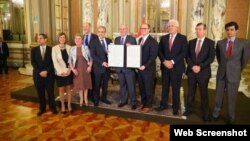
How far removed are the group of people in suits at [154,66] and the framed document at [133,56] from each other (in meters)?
0.08

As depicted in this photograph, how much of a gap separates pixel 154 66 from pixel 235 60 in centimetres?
122

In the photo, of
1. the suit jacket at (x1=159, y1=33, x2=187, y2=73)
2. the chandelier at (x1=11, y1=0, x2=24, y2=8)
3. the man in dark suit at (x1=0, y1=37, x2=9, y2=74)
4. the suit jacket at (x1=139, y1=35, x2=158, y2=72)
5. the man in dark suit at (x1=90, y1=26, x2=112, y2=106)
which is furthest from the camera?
the chandelier at (x1=11, y1=0, x2=24, y2=8)

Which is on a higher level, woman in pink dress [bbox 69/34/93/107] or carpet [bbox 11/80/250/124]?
woman in pink dress [bbox 69/34/93/107]

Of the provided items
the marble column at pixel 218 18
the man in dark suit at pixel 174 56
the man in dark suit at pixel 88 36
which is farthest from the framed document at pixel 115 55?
the marble column at pixel 218 18

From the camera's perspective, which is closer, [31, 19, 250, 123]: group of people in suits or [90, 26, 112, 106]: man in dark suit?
[31, 19, 250, 123]: group of people in suits

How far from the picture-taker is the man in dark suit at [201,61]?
3.48m

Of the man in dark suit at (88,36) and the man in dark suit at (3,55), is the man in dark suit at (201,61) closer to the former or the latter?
the man in dark suit at (88,36)

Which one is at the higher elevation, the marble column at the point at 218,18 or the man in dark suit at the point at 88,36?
the marble column at the point at 218,18

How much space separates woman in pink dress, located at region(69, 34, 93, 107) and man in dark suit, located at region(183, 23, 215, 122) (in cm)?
168

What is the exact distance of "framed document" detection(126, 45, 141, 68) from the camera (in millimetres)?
3949

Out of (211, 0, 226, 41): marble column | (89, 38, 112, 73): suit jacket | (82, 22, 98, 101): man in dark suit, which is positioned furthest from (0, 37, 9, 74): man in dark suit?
(211, 0, 226, 41): marble column

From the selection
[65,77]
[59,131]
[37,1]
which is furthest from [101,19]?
[59,131]

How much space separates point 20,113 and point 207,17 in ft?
19.6

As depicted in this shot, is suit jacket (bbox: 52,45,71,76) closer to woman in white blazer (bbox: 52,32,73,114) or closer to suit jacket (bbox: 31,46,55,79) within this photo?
woman in white blazer (bbox: 52,32,73,114)
